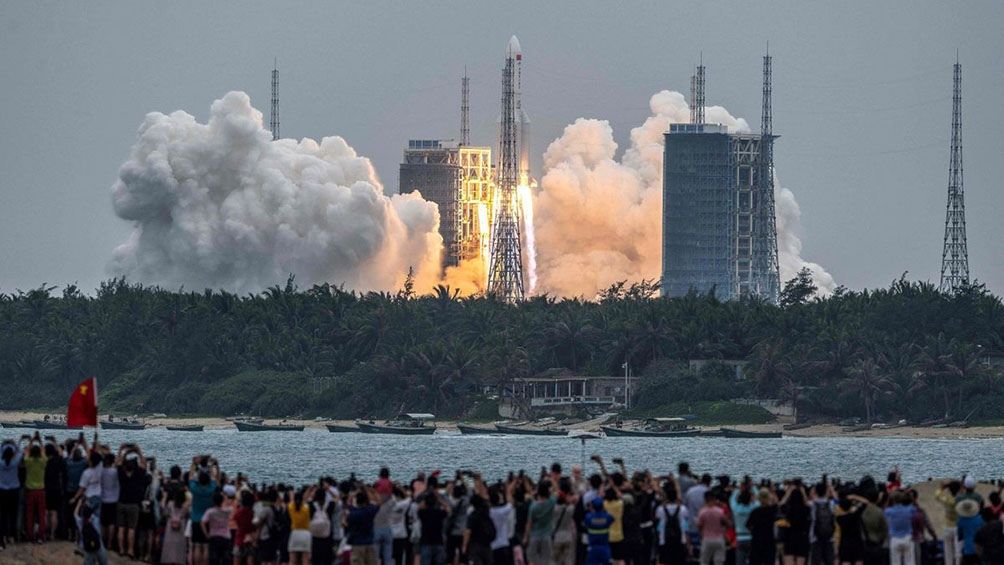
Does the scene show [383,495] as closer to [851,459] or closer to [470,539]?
[470,539]

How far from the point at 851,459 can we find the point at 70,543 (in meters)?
91.7

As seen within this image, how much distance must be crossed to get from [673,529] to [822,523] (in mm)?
3011

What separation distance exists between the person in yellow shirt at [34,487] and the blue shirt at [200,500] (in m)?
3.79

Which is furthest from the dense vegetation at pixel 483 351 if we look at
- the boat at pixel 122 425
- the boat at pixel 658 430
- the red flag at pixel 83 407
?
the red flag at pixel 83 407

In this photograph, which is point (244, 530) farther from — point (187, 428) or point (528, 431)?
point (187, 428)

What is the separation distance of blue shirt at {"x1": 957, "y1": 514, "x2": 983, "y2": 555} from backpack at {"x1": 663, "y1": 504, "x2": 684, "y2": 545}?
5049 mm

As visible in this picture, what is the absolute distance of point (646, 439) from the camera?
164125mm

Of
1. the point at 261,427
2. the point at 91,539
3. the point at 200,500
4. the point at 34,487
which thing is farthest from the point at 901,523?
the point at 261,427

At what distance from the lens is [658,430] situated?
15700cm

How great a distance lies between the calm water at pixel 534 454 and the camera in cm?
11975

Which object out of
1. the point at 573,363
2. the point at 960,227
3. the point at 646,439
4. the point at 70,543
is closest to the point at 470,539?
the point at 70,543

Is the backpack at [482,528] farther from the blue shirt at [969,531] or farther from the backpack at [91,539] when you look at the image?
the blue shirt at [969,531]

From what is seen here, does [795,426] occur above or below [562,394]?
below

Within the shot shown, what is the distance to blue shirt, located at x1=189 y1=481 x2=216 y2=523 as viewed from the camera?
145 ft
